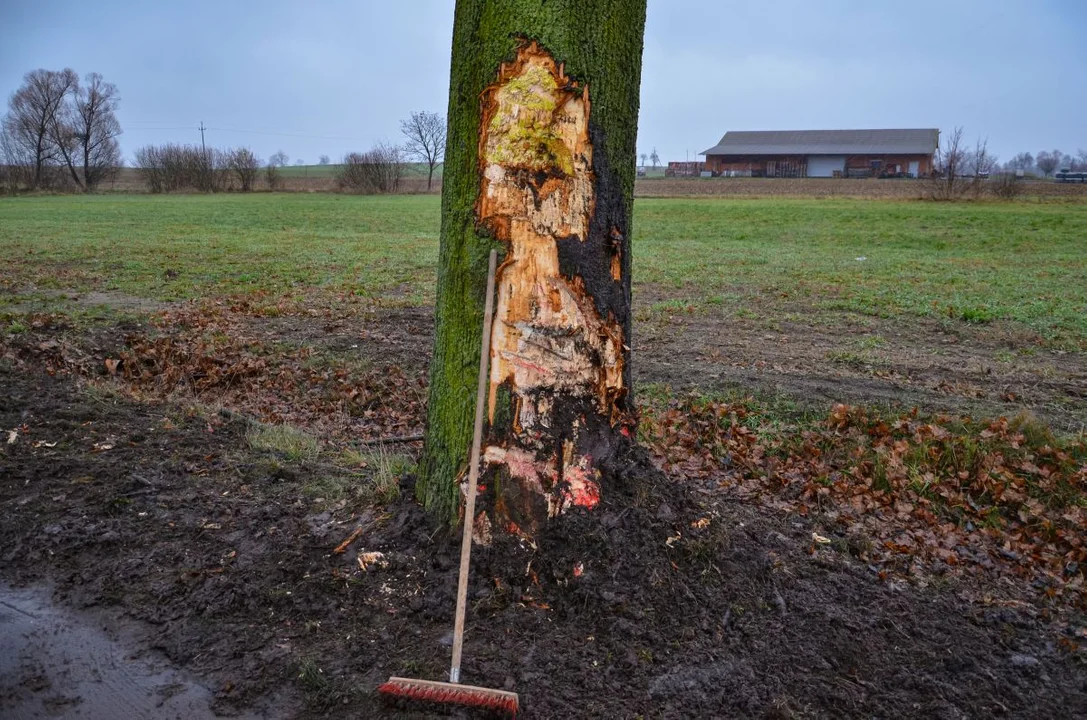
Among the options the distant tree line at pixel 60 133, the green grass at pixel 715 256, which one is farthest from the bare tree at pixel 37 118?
the green grass at pixel 715 256

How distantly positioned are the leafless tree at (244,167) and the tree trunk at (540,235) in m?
60.6

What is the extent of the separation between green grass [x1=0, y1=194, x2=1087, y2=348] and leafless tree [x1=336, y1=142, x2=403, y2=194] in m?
18.8

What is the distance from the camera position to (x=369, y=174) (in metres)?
54.0

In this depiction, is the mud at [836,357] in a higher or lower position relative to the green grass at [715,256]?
lower

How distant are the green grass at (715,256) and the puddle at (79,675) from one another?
876 centimetres

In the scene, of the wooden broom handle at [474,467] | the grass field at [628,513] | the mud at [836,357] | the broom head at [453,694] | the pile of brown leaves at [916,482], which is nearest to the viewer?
the broom head at [453,694]

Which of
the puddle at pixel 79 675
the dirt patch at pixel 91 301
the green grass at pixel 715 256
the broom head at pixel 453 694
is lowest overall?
the puddle at pixel 79 675

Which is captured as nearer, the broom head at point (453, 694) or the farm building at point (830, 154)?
the broom head at point (453, 694)

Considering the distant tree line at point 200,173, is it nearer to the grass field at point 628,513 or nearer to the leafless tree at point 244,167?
the leafless tree at point 244,167

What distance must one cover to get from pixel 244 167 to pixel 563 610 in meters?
62.6

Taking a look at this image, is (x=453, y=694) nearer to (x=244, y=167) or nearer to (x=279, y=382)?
(x=279, y=382)

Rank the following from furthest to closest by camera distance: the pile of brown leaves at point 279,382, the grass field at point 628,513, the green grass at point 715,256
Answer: the green grass at point 715,256 → the pile of brown leaves at point 279,382 → the grass field at point 628,513

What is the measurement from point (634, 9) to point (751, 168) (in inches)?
2907

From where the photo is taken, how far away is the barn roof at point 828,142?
2906 inches
